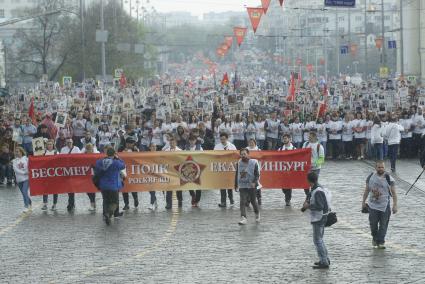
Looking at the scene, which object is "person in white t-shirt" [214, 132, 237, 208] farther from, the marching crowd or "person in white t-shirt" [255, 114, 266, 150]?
"person in white t-shirt" [255, 114, 266, 150]

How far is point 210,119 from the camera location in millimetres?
37906

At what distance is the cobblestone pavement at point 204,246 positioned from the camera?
625 inches

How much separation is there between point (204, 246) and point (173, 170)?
6278mm

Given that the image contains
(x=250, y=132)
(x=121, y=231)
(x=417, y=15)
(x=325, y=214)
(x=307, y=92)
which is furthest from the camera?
(x=417, y=15)

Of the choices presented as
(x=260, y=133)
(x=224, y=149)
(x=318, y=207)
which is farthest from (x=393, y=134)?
(x=318, y=207)

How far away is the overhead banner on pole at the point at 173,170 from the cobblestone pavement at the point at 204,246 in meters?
0.53

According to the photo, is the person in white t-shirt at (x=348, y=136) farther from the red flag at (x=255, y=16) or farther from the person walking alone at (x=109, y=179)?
the person walking alone at (x=109, y=179)

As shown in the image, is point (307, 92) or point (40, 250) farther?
point (307, 92)

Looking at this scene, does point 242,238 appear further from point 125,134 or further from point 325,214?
point 125,134

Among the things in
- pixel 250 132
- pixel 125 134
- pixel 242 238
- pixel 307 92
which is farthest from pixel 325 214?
pixel 307 92

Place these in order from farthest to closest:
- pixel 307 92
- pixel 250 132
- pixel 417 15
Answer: pixel 417 15
pixel 307 92
pixel 250 132

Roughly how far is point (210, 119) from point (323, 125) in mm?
3919

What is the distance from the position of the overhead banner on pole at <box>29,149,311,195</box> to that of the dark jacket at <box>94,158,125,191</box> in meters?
2.74

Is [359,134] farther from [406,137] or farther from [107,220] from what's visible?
[107,220]
